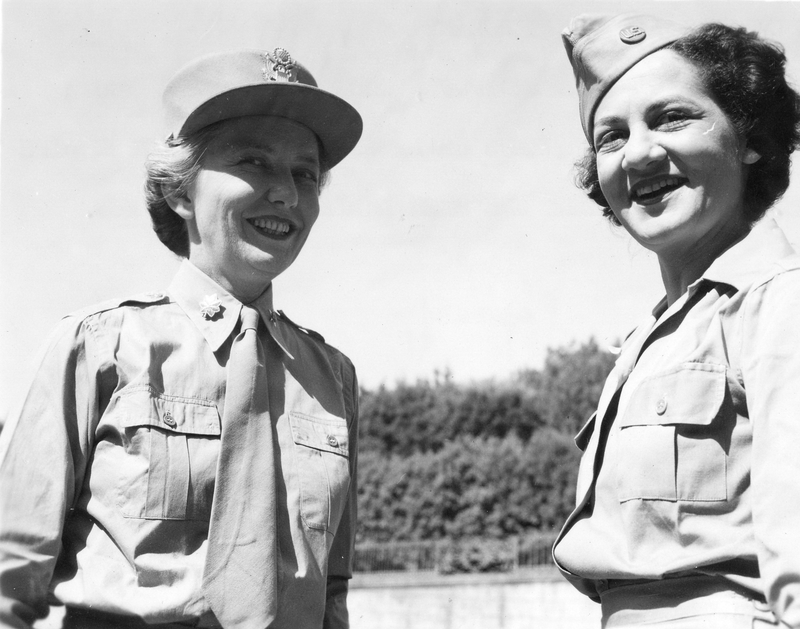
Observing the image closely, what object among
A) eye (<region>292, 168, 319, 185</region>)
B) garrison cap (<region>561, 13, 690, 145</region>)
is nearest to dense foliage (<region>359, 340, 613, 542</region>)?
eye (<region>292, 168, 319, 185</region>)

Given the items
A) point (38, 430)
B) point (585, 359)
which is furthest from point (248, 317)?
point (585, 359)

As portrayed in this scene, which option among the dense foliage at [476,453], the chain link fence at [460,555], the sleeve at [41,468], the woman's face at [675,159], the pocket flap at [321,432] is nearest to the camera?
the sleeve at [41,468]

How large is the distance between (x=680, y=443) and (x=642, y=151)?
92cm

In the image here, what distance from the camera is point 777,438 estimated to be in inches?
88.3

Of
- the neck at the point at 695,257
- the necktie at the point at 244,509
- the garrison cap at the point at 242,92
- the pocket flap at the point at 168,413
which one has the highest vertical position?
the garrison cap at the point at 242,92

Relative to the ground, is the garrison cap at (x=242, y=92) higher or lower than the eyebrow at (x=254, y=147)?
higher

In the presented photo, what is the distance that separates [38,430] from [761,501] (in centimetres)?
208

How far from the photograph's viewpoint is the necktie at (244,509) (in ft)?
9.16

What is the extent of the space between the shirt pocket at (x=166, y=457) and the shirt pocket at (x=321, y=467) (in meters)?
0.31

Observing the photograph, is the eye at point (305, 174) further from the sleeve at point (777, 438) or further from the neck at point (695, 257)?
the sleeve at point (777, 438)

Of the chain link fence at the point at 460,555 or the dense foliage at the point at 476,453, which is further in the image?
the dense foliage at the point at 476,453

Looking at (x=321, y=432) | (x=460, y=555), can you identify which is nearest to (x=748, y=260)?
(x=321, y=432)

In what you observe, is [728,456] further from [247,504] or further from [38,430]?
[38,430]

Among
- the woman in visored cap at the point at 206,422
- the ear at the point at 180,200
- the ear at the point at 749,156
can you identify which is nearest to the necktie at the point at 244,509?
the woman in visored cap at the point at 206,422
